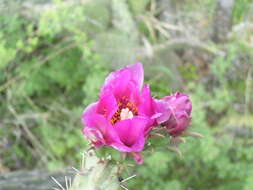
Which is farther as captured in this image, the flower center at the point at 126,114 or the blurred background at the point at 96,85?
the blurred background at the point at 96,85

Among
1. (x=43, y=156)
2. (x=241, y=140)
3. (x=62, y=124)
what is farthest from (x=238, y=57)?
(x=43, y=156)

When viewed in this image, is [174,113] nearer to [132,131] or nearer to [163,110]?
[163,110]

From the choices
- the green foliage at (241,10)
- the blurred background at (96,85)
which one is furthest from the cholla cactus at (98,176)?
the green foliage at (241,10)

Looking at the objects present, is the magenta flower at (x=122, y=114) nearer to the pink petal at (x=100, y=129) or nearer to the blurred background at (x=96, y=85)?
the pink petal at (x=100, y=129)

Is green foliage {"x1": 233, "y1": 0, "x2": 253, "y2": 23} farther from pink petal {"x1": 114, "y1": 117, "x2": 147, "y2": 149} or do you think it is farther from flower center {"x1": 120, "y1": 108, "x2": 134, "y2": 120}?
pink petal {"x1": 114, "y1": 117, "x2": 147, "y2": 149}

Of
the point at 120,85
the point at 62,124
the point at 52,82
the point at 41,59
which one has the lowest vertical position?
the point at 62,124

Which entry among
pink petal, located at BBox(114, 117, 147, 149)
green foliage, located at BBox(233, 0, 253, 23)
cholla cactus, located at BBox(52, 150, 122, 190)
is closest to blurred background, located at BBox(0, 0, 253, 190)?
green foliage, located at BBox(233, 0, 253, 23)

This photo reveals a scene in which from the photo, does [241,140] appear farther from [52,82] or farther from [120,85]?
[120,85]
